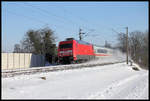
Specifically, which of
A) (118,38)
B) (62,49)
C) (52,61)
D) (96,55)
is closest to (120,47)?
(118,38)

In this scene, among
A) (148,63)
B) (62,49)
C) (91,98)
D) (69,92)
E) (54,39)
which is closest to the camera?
(91,98)

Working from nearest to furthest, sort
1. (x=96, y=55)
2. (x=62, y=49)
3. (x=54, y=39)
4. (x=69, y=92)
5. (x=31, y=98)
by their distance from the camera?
(x=31, y=98)
(x=69, y=92)
(x=54, y=39)
(x=62, y=49)
(x=96, y=55)

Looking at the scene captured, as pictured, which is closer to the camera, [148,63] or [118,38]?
[148,63]

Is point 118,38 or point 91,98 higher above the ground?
point 118,38

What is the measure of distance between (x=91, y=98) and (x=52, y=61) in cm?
2432

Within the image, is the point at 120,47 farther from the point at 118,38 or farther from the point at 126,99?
the point at 126,99

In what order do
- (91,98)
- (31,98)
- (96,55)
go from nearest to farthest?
(31,98), (91,98), (96,55)

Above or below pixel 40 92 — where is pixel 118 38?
above

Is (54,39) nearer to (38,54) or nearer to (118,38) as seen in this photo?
(38,54)

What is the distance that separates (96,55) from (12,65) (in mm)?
13939

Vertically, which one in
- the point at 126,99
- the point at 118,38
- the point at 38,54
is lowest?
the point at 126,99

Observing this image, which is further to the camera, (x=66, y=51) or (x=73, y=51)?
(x=66, y=51)

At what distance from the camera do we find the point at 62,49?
27.7 metres

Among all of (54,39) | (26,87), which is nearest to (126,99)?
(26,87)
